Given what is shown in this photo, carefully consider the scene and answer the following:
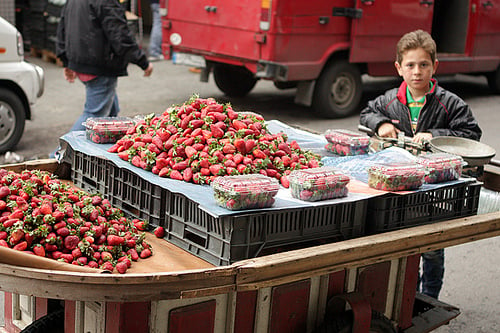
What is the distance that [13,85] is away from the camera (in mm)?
8234

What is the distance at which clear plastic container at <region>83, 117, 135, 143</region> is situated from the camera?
411cm

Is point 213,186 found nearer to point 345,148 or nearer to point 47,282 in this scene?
point 47,282

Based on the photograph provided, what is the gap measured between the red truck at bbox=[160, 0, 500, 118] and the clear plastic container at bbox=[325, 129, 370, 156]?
5.58 metres

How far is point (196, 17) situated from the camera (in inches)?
426

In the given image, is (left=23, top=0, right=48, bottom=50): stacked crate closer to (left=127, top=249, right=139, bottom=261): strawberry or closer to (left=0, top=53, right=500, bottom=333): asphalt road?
(left=0, top=53, right=500, bottom=333): asphalt road

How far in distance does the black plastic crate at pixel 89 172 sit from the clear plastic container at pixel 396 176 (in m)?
1.45

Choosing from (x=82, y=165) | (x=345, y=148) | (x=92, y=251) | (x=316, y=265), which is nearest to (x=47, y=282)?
(x=92, y=251)

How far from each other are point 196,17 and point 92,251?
820 cm

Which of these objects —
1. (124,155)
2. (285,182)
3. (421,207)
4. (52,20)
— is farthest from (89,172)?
(52,20)

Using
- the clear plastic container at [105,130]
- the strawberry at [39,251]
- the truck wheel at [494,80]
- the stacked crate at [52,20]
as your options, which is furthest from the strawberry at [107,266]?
the truck wheel at [494,80]

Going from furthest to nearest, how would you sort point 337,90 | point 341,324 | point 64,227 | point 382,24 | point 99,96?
point 337,90 < point 382,24 < point 99,96 < point 341,324 < point 64,227

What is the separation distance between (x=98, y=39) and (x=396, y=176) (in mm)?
4934

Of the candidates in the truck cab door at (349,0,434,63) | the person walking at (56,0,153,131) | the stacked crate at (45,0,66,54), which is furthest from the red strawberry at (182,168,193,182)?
the stacked crate at (45,0,66,54)

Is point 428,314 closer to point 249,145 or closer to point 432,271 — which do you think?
point 432,271
